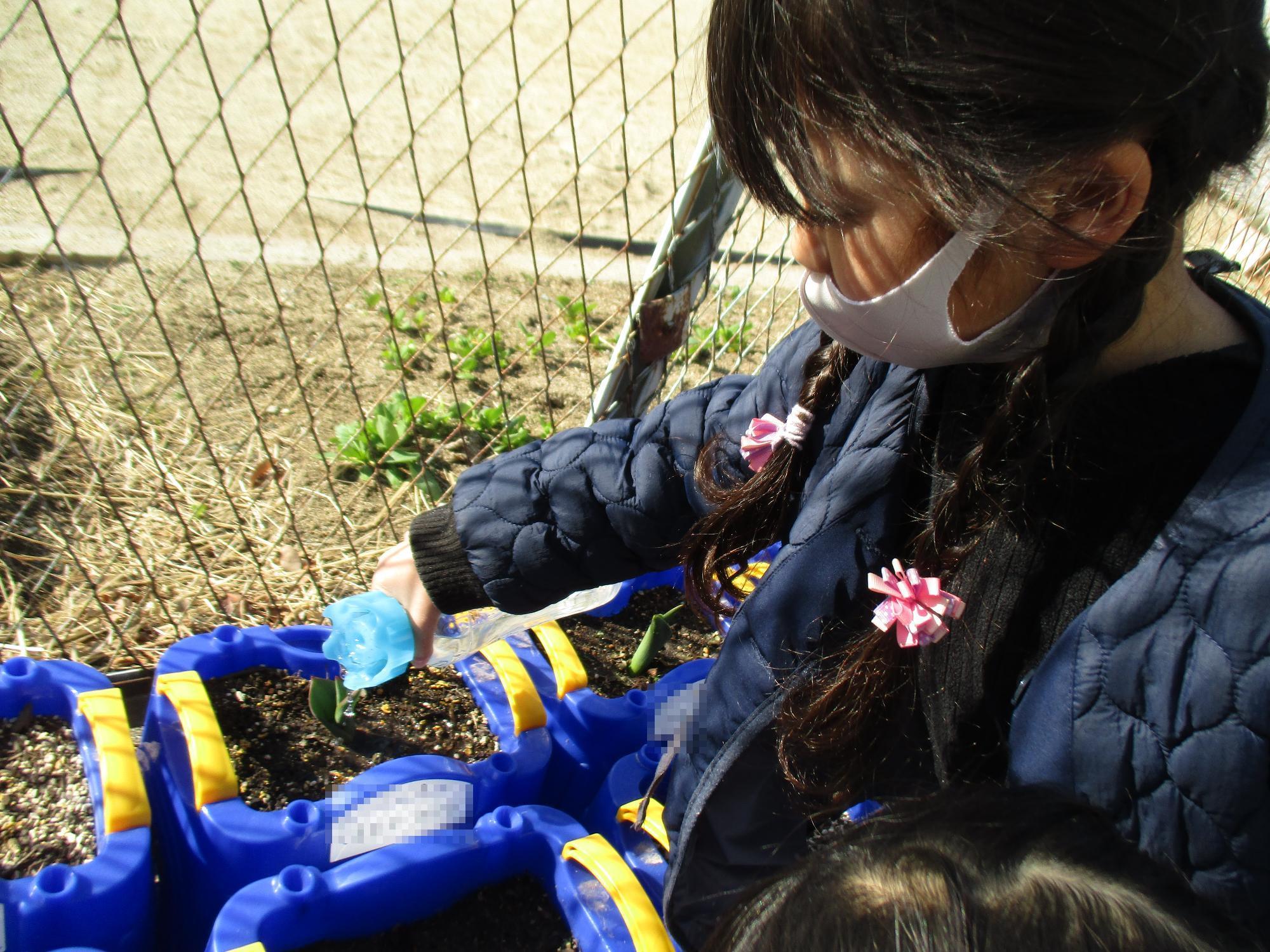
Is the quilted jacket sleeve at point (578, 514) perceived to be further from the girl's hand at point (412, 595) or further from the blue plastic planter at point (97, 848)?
the blue plastic planter at point (97, 848)

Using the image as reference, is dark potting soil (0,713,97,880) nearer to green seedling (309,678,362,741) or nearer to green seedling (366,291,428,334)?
green seedling (309,678,362,741)

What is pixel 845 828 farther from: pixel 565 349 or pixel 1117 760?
pixel 565 349

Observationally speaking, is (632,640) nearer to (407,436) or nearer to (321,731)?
(321,731)

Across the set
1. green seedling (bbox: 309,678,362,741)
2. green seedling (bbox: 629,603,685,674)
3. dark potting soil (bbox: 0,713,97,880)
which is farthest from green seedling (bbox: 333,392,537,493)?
dark potting soil (bbox: 0,713,97,880)

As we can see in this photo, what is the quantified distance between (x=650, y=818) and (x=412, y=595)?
46cm

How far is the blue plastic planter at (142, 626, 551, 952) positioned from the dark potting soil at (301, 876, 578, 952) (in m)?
0.11

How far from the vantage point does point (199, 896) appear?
137cm

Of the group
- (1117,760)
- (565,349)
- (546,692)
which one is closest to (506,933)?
(546,692)

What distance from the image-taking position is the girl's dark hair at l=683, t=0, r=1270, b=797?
73cm

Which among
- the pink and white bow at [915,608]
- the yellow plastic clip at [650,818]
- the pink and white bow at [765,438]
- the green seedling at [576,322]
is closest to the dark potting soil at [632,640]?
the yellow plastic clip at [650,818]

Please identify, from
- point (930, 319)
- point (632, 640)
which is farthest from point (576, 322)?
point (930, 319)

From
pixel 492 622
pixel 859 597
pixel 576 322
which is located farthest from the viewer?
pixel 576 322

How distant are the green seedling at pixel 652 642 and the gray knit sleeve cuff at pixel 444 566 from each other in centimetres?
48

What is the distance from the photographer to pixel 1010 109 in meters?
0.76
